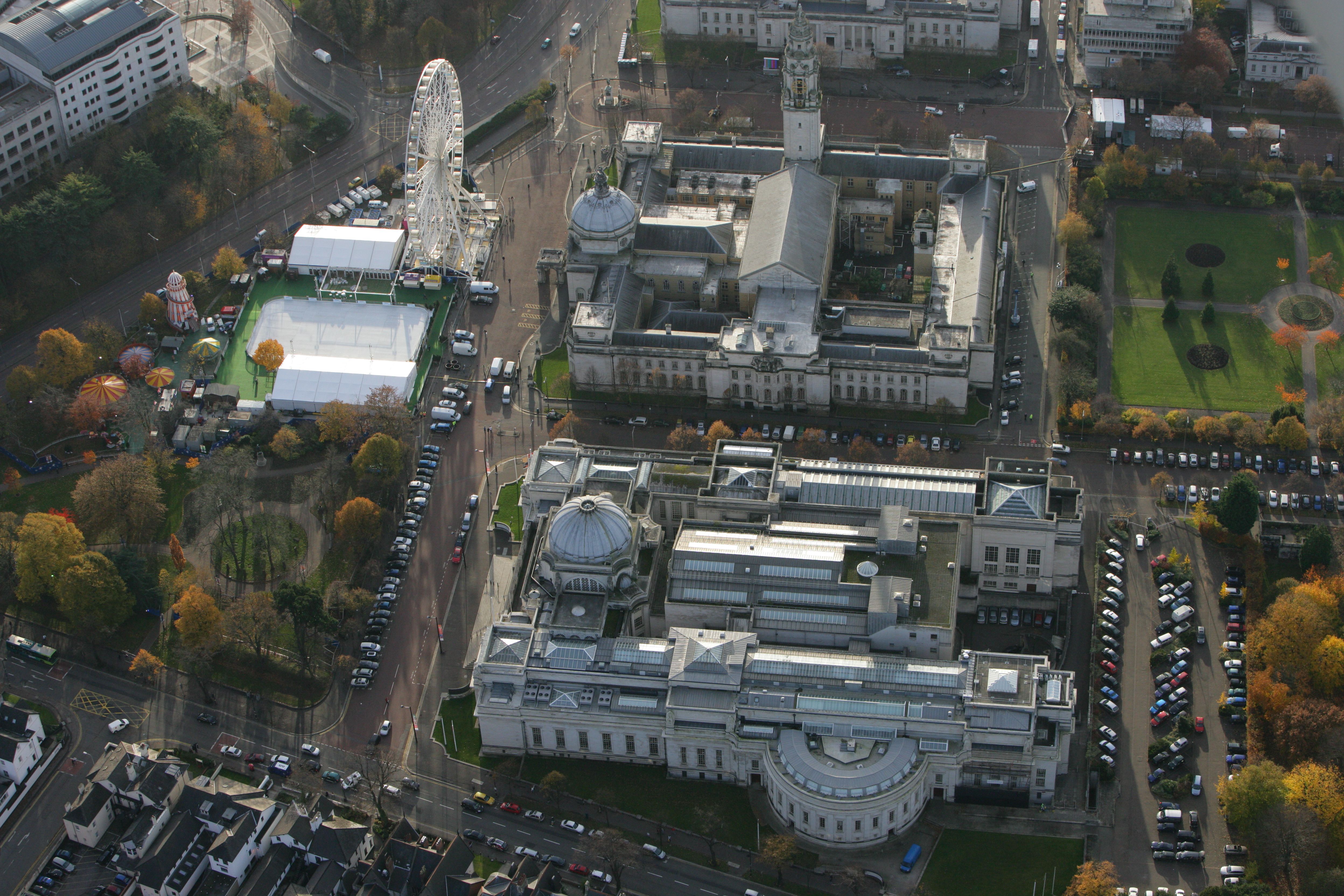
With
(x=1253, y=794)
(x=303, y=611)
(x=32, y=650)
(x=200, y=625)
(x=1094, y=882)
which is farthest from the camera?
(x=32, y=650)

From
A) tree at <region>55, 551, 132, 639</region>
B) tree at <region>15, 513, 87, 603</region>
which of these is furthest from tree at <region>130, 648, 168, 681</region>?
tree at <region>15, 513, 87, 603</region>

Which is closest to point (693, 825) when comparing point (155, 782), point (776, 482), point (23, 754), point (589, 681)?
point (589, 681)

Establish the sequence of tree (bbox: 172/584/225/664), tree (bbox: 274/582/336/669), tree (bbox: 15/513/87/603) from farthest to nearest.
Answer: tree (bbox: 15/513/87/603)
tree (bbox: 274/582/336/669)
tree (bbox: 172/584/225/664)

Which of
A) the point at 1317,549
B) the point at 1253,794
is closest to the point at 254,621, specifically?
the point at 1253,794

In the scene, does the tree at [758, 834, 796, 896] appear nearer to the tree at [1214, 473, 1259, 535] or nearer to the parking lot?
the parking lot

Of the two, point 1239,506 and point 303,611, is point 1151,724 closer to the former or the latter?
point 1239,506
